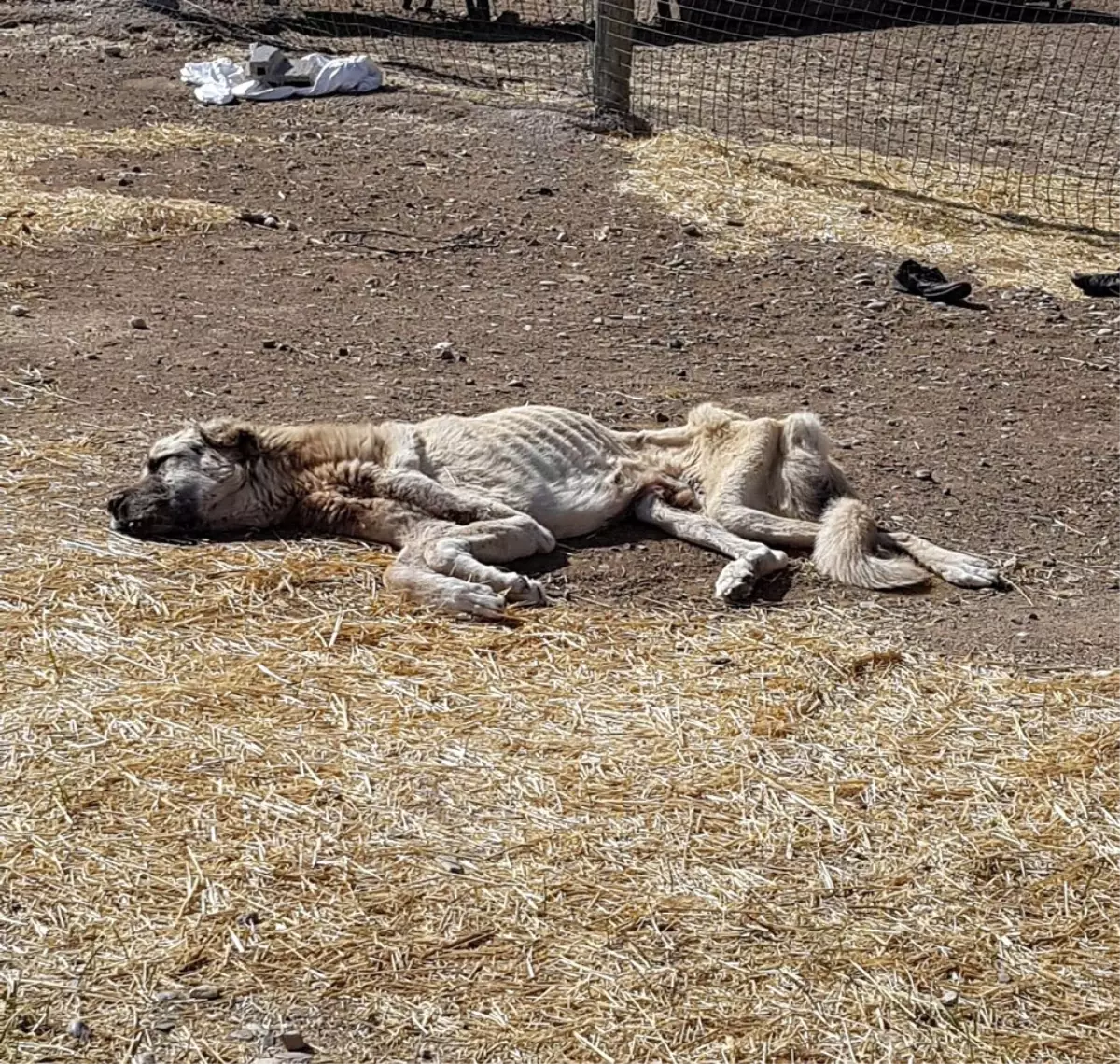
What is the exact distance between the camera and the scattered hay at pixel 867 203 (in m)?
9.92

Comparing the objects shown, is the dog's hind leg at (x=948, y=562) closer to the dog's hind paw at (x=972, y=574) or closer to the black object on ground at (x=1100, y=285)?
the dog's hind paw at (x=972, y=574)

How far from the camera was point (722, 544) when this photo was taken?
6.31 m

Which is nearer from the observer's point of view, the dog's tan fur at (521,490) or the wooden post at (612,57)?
the dog's tan fur at (521,490)

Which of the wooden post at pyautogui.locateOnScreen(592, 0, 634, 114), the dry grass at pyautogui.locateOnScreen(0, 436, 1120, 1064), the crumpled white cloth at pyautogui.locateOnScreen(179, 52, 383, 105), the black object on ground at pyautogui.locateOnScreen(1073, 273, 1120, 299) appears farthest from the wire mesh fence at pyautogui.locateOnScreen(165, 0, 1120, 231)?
the dry grass at pyautogui.locateOnScreen(0, 436, 1120, 1064)

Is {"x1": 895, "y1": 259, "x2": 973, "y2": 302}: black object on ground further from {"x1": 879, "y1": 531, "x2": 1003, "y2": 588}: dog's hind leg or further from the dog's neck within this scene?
the dog's neck

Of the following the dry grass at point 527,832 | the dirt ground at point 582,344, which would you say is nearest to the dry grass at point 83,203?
the dirt ground at point 582,344

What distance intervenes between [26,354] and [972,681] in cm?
481

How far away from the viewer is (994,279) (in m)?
9.52

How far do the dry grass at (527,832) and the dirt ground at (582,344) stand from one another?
0.67m

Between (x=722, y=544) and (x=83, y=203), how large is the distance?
5.70 metres

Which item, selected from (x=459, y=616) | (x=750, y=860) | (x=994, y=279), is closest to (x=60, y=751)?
(x=459, y=616)

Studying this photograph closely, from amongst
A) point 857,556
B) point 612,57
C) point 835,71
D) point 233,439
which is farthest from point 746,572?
point 835,71

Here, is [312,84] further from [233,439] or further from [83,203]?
[233,439]

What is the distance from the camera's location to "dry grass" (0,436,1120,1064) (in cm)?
377
